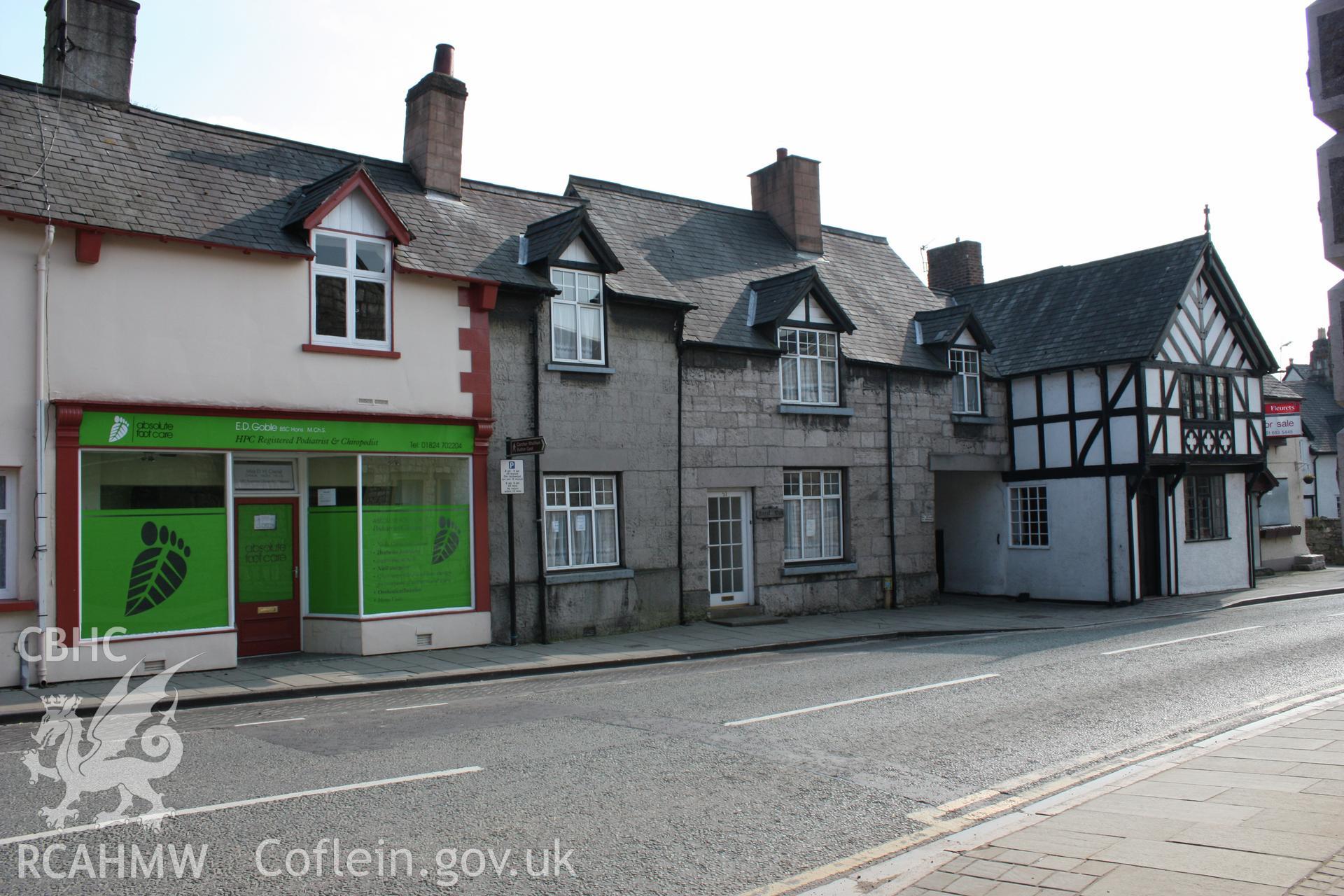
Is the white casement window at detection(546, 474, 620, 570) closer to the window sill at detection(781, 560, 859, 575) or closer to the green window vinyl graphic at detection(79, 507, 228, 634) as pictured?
the window sill at detection(781, 560, 859, 575)

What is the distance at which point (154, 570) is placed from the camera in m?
13.5

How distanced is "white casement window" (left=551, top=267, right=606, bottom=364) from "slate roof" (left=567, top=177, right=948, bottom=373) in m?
0.48

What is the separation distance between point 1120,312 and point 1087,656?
45.6 feet

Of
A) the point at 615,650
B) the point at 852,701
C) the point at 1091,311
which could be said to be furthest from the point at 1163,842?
the point at 1091,311

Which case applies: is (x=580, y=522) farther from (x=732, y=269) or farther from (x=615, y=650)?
(x=732, y=269)

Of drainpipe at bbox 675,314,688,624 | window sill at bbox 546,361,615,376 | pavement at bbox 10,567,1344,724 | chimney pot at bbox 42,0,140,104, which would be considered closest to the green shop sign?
window sill at bbox 546,361,615,376

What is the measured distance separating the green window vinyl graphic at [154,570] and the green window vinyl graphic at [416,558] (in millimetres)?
2070

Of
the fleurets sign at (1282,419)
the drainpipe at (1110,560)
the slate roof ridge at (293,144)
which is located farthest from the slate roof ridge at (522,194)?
the fleurets sign at (1282,419)

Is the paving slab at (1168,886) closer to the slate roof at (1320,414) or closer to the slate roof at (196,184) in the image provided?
the slate roof at (196,184)

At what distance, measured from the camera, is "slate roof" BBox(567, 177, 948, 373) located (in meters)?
20.3

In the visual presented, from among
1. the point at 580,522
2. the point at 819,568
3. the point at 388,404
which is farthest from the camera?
the point at 819,568

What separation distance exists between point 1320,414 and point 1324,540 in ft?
41.9

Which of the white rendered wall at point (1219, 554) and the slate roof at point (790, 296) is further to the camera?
the white rendered wall at point (1219, 554)

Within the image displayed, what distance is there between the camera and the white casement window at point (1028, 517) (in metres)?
25.8
